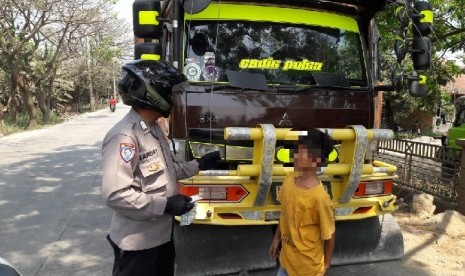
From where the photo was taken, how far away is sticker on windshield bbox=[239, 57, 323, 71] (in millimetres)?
4328

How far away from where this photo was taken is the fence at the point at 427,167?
6395mm

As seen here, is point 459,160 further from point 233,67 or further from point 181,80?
point 181,80

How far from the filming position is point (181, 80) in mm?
2545

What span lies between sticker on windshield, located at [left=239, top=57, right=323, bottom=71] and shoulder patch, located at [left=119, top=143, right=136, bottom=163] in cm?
224

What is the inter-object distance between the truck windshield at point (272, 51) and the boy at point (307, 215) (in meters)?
1.68

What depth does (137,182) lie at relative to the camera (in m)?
2.34

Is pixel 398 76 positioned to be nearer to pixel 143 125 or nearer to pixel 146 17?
pixel 146 17

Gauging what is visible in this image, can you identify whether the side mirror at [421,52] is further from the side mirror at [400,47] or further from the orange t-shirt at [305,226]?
the orange t-shirt at [305,226]

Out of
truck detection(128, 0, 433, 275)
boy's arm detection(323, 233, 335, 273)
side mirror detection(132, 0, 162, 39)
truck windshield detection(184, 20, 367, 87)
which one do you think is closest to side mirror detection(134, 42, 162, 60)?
truck detection(128, 0, 433, 275)

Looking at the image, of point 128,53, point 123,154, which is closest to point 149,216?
point 123,154

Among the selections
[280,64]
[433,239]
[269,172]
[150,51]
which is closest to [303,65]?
[280,64]

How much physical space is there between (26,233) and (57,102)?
1338 inches

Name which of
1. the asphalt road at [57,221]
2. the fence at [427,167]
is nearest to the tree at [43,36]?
the asphalt road at [57,221]

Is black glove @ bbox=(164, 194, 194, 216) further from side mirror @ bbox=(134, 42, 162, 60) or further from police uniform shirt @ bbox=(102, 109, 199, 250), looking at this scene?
side mirror @ bbox=(134, 42, 162, 60)
